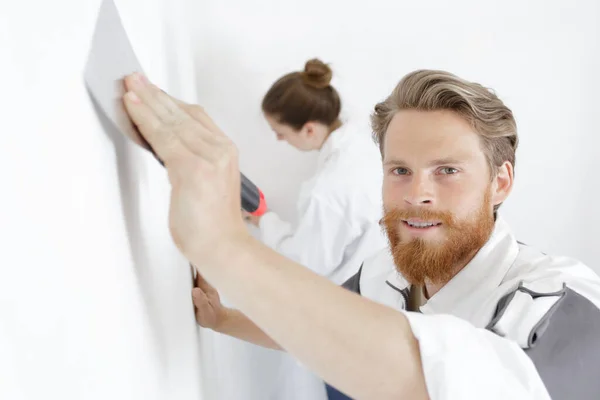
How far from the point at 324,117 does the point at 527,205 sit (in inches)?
28.1

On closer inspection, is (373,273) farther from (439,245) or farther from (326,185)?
(326,185)

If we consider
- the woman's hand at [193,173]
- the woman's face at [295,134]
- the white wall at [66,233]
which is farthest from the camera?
the woman's face at [295,134]

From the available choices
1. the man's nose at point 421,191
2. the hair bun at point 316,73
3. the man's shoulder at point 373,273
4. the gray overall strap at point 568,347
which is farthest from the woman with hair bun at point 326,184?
the gray overall strap at point 568,347

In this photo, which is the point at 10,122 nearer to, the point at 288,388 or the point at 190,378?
the point at 190,378

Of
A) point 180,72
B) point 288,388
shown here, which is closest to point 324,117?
point 180,72

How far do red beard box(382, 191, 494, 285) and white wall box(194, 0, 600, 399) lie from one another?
2.57ft

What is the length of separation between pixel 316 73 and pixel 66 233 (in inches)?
52.3

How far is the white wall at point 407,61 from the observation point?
1632 mm

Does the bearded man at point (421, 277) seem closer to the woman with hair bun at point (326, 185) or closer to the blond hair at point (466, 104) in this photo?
the blond hair at point (466, 104)

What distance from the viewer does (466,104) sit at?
2.91ft

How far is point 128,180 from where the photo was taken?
47cm

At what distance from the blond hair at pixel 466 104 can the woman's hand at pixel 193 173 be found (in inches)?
20.0

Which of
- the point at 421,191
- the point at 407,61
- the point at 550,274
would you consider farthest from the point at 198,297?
the point at 407,61

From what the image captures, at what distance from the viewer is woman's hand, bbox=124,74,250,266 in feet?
1.47
